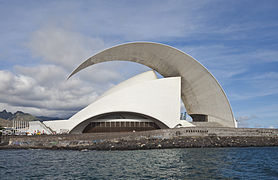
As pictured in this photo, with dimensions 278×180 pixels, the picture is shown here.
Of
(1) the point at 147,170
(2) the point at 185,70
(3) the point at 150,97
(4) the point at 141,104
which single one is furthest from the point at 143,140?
(2) the point at 185,70

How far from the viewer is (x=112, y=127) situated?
29516mm

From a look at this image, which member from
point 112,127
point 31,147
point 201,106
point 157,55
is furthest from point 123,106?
point 201,106

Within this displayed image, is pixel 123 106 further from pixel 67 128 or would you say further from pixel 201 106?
pixel 201 106

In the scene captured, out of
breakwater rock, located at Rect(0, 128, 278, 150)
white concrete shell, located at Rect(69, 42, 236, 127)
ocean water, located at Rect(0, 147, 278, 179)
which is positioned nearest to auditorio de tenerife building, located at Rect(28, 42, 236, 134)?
white concrete shell, located at Rect(69, 42, 236, 127)

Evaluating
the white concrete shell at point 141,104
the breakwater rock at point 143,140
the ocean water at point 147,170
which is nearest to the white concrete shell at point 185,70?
A: the white concrete shell at point 141,104

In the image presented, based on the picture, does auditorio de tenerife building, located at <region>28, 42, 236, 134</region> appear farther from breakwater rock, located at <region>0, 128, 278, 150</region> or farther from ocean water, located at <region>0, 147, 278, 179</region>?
ocean water, located at <region>0, 147, 278, 179</region>

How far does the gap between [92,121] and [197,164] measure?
18.9m

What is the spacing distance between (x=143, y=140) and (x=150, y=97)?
29.3 ft

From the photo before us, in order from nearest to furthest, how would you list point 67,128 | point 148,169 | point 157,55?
point 148,169 → point 67,128 → point 157,55

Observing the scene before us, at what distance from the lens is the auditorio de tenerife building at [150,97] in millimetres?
28789

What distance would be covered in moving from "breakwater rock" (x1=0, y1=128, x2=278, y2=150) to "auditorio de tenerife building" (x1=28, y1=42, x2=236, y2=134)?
15.8 feet

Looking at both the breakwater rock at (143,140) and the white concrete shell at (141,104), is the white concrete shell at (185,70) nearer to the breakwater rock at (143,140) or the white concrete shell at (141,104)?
the white concrete shell at (141,104)

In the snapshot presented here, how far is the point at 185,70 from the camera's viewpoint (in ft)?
108

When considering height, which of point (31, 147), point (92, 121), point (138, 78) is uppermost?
point (138, 78)
